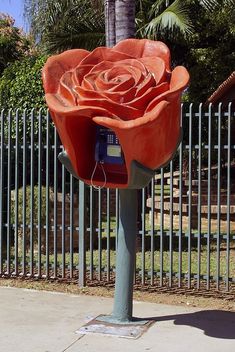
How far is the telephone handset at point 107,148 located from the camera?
5.47 m

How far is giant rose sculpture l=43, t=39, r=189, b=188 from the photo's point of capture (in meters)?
4.96

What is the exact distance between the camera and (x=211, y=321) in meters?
6.07

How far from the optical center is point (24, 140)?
7559 mm

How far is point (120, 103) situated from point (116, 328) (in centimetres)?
215

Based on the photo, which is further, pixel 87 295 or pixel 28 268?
pixel 28 268

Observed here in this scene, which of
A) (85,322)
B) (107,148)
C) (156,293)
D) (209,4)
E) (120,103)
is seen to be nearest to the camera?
(120,103)

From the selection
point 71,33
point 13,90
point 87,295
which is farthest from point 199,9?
point 87,295

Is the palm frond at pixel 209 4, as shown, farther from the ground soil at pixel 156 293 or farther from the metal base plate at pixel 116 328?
the metal base plate at pixel 116 328

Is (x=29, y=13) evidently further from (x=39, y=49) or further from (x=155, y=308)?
(x=155, y=308)

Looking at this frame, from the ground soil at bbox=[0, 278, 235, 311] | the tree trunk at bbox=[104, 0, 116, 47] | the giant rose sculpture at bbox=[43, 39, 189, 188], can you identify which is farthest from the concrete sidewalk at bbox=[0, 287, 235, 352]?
the tree trunk at bbox=[104, 0, 116, 47]

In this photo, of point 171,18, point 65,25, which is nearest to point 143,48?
point 171,18

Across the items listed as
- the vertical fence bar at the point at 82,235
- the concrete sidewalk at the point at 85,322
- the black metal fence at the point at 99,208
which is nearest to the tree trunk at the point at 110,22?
the black metal fence at the point at 99,208

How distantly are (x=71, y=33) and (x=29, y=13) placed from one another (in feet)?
5.55

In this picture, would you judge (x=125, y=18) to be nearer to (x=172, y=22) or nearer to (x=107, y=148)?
(x=107, y=148)
